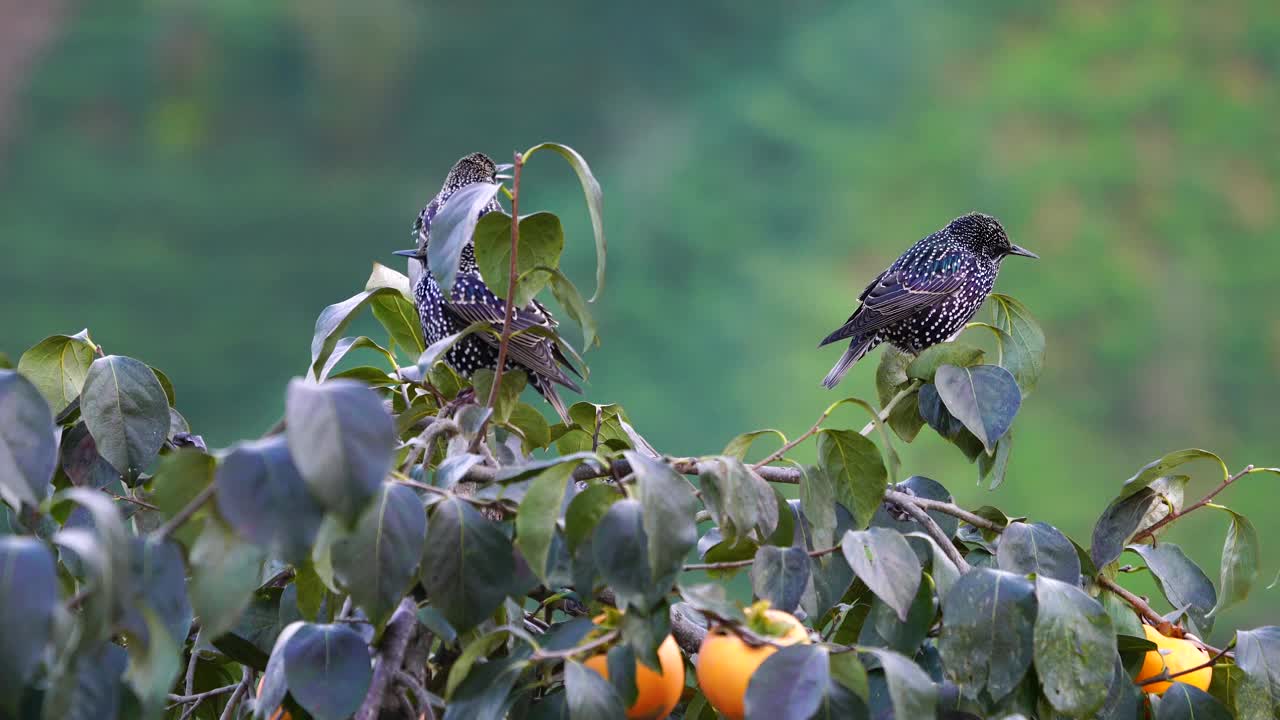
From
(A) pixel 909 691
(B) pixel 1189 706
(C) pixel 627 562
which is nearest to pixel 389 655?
(C) pixel 627 562

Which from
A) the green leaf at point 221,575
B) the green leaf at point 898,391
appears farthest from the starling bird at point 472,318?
the green leaf at point 221,575

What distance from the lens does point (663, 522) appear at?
0.56 m

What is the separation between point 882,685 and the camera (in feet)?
2.28

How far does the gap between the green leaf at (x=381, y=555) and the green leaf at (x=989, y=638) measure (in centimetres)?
31

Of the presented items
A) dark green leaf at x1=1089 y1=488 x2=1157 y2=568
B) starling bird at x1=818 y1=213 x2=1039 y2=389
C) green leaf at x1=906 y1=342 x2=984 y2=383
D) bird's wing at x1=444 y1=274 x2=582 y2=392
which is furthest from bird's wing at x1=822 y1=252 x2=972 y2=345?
dark green leaf at x1=1089 y1=488 x2=1157 y2=568

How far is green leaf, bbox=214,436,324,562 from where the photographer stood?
0.46 m

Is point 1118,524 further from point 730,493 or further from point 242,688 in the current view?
point 242,688

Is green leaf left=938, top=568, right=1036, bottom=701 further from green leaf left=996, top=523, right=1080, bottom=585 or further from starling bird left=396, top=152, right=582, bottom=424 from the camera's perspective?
starling bird left=396, top=152, right=582, bottom=424

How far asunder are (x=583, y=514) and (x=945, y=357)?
46 cm

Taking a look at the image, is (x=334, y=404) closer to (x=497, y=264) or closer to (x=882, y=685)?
(x=497, y=264)

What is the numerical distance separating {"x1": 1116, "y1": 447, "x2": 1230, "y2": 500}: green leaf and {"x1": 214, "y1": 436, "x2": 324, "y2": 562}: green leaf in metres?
0.63

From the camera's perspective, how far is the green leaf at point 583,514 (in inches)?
23.6

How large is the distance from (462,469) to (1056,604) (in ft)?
1.11

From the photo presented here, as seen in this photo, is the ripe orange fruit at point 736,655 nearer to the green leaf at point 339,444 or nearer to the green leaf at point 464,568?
the green leaf at point 464,568
